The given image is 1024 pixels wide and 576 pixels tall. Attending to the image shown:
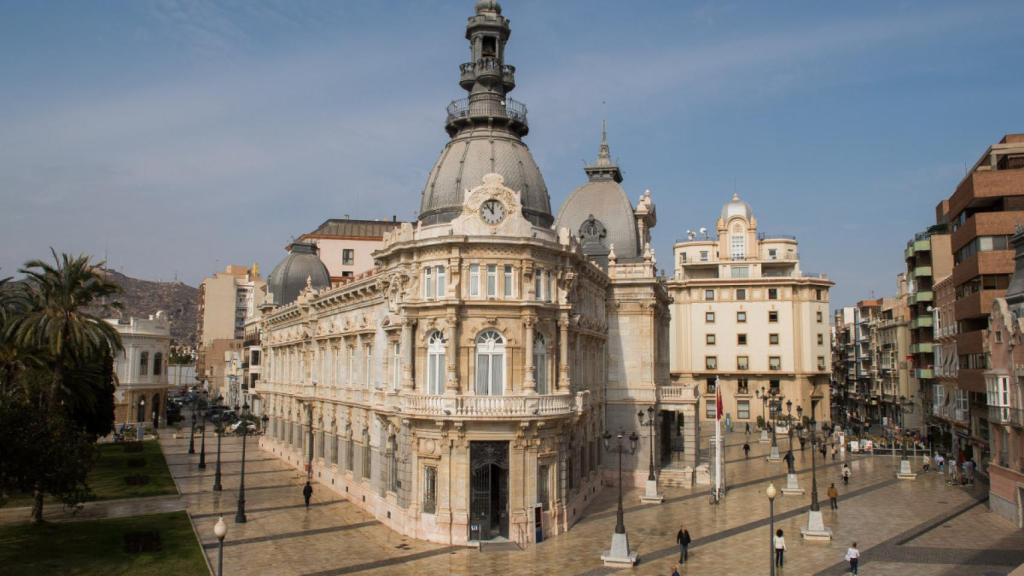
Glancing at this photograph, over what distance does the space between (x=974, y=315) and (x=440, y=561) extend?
1659 inches

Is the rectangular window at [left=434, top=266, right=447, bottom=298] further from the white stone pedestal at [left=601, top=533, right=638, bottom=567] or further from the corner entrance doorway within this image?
the white stone pedestal at [left=601, top=533, right=638, bottom=567]

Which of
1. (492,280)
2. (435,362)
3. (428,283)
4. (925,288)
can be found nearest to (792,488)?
(492,280)

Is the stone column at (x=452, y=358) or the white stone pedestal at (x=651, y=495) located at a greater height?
the stone column at (x=452, y=358)

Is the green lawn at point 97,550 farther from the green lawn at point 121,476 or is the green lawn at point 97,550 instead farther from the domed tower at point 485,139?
the domed tower at point 485,139

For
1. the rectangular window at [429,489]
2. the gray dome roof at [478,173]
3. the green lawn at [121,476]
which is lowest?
the green lawn at [121,476]

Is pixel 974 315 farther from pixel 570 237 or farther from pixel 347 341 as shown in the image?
pixel 347 341

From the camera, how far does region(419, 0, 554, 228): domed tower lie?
133 ft

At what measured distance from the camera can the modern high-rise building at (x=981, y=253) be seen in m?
53.0

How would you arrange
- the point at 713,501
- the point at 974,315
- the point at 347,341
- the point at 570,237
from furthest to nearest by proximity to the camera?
the point at 974,315 < the point at 347,341 < the point at 713,501 < the point at 570,237

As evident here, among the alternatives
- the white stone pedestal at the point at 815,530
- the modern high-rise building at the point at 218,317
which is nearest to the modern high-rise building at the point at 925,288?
the white stone pedestal at the point at 815,530

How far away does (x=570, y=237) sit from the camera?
4078 cm

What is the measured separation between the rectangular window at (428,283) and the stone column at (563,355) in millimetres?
6521

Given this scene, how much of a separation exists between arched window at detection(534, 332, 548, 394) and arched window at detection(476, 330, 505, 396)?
1.87 m

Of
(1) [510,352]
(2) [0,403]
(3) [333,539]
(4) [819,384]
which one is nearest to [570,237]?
(1) [510,352]
